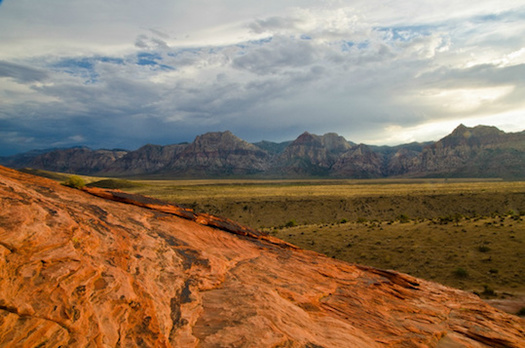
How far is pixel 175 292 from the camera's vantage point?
8266mm

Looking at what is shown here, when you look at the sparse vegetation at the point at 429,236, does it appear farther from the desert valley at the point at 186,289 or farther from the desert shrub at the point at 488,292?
the desert valley at the point at 186,289

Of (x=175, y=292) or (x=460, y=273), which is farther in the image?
(x=460, y=273)

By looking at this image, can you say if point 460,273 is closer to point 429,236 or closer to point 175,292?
point 429,236

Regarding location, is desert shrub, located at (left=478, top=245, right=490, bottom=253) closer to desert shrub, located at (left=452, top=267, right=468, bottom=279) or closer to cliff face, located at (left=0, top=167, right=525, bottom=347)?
desert shrub, located at (left=452, top=267, right=468, bottom=279)

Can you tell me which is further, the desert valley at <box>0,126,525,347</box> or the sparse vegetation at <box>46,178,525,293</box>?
the sparse vegetation at <box>46,178,525,293</box>

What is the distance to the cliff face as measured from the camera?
6164 millimetres

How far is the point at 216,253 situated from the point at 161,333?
18.0 feet

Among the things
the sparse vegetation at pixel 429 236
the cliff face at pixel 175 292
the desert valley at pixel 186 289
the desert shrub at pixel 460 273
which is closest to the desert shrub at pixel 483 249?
the sparse vegetation at pixel 429 236

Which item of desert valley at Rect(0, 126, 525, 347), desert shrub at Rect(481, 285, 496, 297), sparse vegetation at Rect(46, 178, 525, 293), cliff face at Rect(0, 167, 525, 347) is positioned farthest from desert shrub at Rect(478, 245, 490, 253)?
cliff face at Rect(0, 167, 525, 347)

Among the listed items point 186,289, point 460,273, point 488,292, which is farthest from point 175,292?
point 460,273

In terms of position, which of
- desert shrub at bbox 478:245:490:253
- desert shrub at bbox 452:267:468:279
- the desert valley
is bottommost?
desert shrub at bbox 452:267:468:279

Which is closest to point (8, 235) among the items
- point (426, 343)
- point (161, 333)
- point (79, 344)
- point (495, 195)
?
point (79, 344)

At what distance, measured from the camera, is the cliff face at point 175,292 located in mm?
6164

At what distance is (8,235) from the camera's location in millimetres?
6973
